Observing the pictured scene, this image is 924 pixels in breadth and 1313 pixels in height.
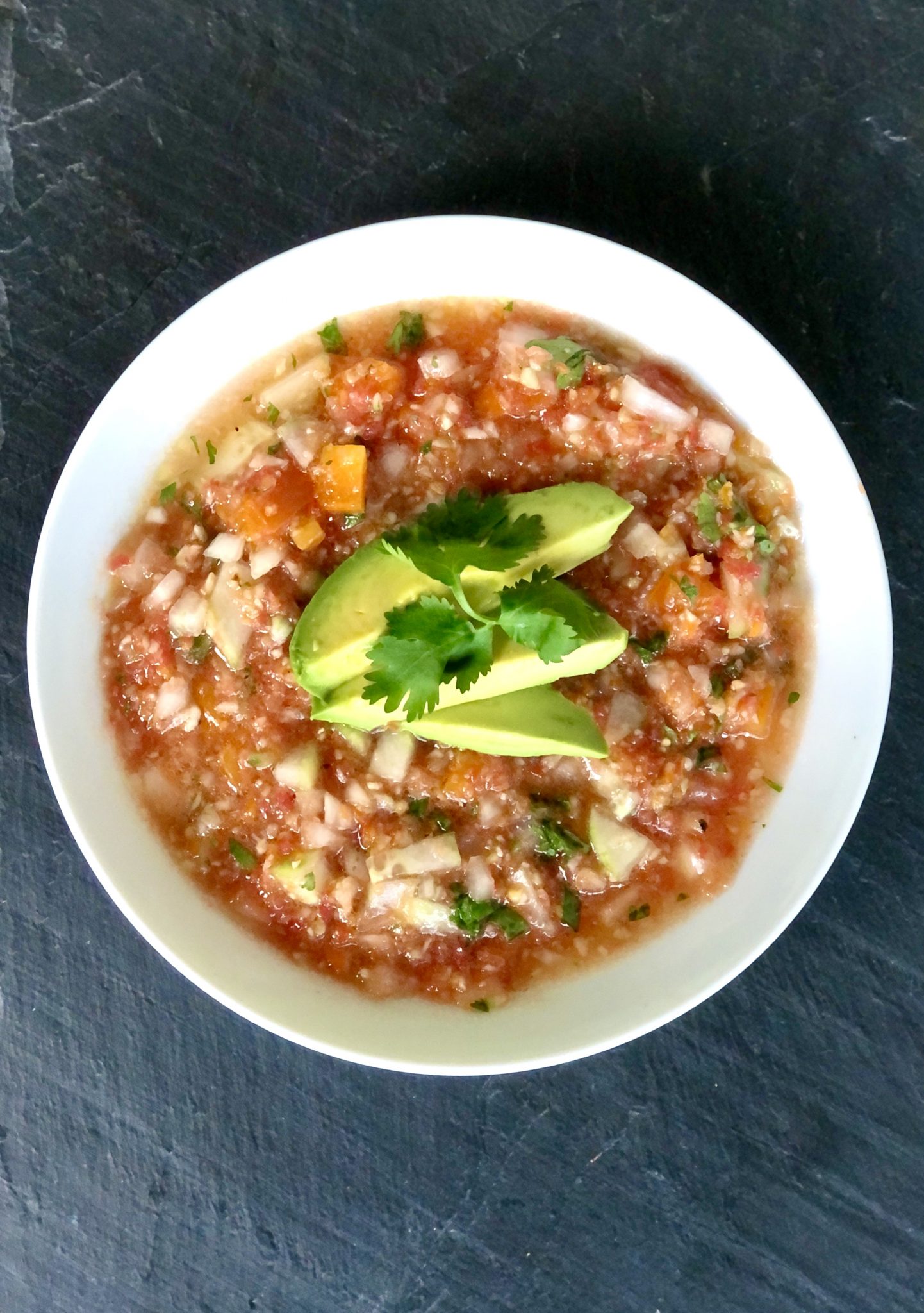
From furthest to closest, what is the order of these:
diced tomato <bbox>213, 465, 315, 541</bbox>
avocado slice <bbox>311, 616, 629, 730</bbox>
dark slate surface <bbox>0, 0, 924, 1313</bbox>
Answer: dark slate surface <bbox>0, 0, 924, 1313</bbox> < diced tomato <bbox>213, 465, 315, 541</bbox> < avocado slice <bbox>311, 616, 629, 730</bbox>

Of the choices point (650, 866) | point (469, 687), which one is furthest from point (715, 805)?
point (469, 687)

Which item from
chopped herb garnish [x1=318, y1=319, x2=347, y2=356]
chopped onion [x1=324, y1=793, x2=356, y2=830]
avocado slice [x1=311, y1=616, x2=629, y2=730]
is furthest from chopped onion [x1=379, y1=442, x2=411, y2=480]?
chopped onion [x1=324, y1=793, x2=356, y2=830]

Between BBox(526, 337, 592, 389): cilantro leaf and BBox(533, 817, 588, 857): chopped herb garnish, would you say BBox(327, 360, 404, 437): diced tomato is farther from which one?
BBox(533, 817, 588, 857): chopped herb garnish

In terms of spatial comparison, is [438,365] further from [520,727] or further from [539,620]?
[520,727]

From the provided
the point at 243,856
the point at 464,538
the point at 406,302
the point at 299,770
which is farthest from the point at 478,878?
the point at 406,302

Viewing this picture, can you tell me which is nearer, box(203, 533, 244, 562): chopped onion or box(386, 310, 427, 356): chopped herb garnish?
box(203, 533, 244, 562): chopped onion

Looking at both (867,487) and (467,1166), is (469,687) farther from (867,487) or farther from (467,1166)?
(467,1166)

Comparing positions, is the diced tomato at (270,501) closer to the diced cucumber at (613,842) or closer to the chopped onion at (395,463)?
the chopped onion at (395,463)
